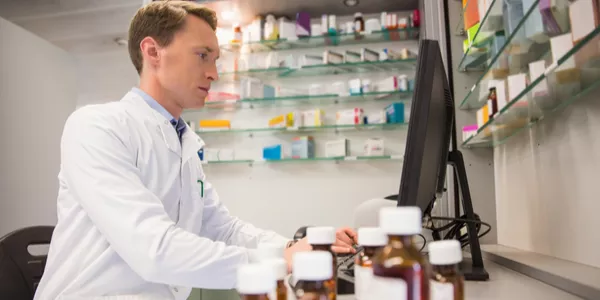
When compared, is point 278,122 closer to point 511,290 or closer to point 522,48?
point 522,48

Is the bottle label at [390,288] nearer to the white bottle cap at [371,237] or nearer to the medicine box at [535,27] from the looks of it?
the white bottle cap at [371,237]

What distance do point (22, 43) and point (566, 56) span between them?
3.63m

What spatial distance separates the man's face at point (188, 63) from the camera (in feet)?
4.71

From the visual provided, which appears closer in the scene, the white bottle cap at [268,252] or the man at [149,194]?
the white bottle cap at [268,252]

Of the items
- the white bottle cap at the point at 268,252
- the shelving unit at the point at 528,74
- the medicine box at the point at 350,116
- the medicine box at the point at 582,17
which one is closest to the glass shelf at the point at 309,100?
the medicine box at the point at 350,116

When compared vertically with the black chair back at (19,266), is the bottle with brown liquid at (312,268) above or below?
above

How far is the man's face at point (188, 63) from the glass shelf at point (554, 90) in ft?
3.21

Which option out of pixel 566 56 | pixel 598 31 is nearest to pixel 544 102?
pixel 566 56

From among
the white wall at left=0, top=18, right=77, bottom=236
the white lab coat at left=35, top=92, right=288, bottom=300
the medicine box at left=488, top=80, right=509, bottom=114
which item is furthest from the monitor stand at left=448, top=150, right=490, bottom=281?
the white wall at left=0, top=18, right=77, bottom=236

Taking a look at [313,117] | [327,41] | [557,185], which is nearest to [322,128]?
[313,117]

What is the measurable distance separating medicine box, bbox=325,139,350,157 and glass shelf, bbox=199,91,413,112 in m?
0.34

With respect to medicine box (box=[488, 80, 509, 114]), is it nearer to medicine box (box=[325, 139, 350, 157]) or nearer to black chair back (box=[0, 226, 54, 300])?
black chair back (box=[0, 226, 54, 300])

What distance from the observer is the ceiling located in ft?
10.9

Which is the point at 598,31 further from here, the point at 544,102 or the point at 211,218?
the point at 211,218
